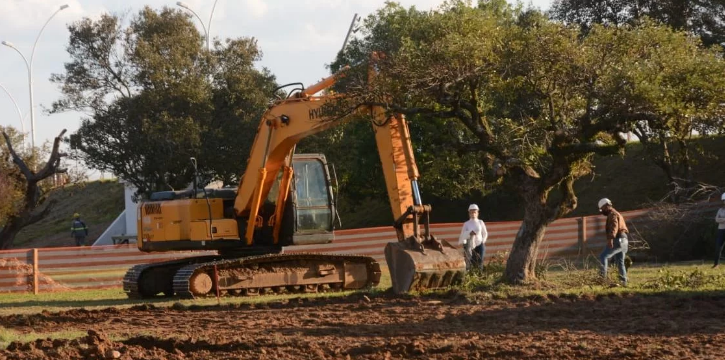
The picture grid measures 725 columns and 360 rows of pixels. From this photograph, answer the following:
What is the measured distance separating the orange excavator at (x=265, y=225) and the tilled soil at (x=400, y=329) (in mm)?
2249

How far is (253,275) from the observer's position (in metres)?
19.0

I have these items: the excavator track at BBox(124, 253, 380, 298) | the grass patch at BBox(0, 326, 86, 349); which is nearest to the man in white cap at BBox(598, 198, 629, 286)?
the excavator track at BBox(124, 253, 380, 298)

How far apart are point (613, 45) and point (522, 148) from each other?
2274 mm

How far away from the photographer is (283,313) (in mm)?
15219

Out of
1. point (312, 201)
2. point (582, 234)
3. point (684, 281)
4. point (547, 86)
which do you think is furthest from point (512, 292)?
point (582, 234)

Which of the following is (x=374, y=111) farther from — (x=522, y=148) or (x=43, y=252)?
(x=43, y=252)

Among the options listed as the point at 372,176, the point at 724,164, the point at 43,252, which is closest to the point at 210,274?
the point at 43,252

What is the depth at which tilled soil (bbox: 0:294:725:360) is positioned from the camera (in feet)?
34.7

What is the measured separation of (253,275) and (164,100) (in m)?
17.9

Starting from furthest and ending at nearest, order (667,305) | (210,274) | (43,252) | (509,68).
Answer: (43,252) → (210,274) → (509,68) → (667,305)

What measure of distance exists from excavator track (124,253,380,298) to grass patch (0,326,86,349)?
4.55 m

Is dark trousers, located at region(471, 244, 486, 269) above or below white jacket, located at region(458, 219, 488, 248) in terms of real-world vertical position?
below

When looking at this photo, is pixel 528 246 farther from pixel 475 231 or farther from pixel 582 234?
pixel 582 234

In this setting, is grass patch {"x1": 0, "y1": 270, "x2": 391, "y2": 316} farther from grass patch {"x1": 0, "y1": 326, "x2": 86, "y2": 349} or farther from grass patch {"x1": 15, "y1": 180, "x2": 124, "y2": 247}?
grass patch {"x1": 15, "y1": 180, "x2": 124, "y2": 247}
